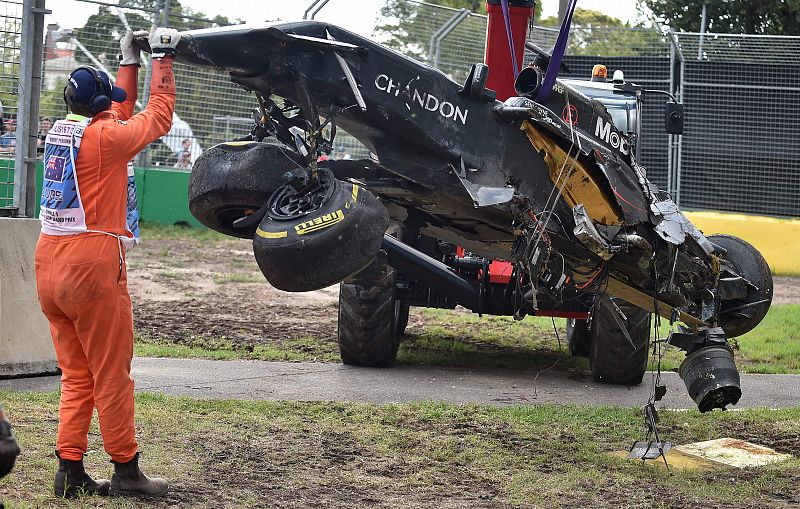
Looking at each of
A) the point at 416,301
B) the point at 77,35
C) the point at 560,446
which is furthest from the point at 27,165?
the point at 77,35

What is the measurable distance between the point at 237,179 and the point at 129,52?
0.85 meters

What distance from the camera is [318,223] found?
507 cm

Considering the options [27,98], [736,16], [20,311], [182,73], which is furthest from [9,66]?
[736,16]

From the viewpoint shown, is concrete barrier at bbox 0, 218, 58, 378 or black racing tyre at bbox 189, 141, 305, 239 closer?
black racing tyre at bbox 189, 141, 305, 239

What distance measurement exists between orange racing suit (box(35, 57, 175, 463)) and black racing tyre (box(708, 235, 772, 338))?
3.85 meters

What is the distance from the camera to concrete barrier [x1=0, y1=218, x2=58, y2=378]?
8188 mm

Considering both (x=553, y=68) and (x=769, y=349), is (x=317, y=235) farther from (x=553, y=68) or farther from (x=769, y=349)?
(x=769, y=349)

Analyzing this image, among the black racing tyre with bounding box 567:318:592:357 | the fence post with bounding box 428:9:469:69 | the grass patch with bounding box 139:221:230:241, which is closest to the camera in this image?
the black racing tyre with bounding box 567:318:592:357

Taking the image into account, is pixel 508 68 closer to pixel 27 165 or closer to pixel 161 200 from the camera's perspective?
pixel 27 165

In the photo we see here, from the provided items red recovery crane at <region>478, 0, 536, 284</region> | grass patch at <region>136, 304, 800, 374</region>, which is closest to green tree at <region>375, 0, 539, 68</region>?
grass patch at <region>136, 304, 800, 374</region>

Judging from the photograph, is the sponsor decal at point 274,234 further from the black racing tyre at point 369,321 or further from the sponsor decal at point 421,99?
the black racing tyre at point 369,321

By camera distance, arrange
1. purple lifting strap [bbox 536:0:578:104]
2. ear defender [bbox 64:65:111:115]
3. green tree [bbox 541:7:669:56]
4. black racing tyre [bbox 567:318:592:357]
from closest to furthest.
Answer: ear defender [bbox 64:65:111:115], purple lifting strap [bbox 536:0:578:104], black racing tyre [bbox 567:318:592:357], green tree [bbox 541:7:669:56]

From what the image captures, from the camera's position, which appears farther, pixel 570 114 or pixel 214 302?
pixel 214 302

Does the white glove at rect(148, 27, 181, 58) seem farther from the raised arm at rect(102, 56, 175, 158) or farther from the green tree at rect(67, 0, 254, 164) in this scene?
the green tree at rect(67, 0, 254, 164)
